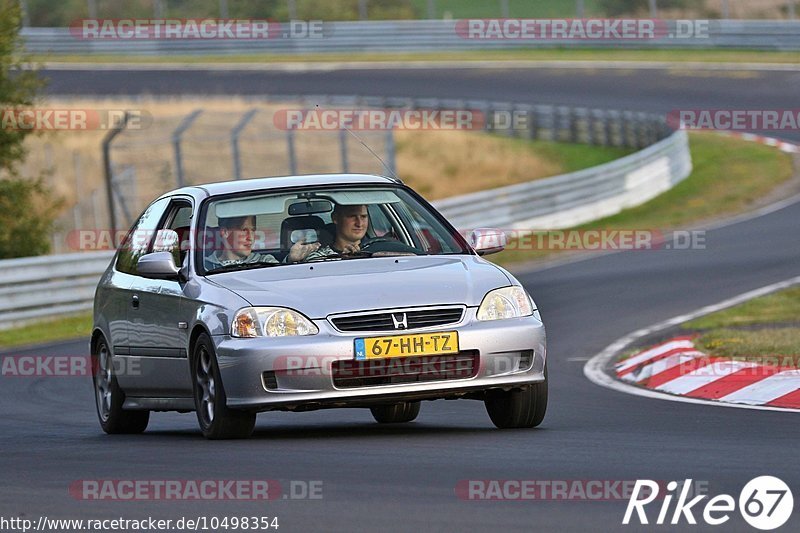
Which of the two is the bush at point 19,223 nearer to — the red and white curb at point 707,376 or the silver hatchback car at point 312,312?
the red and white curb at point 707,376

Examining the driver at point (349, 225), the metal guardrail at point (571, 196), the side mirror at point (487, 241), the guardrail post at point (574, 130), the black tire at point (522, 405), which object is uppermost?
the driver at point (349, 225)

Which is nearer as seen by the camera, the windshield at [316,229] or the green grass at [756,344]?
the windshield at [316,229]

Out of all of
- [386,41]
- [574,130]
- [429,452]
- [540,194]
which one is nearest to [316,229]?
[429,452]

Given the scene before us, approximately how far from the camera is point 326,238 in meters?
9.16

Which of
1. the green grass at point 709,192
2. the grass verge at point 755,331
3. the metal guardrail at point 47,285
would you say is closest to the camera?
the grass verge at point 755,331

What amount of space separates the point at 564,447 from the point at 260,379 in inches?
61.9

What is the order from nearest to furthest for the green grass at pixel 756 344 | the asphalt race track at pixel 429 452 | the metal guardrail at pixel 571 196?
the asphalt race track at pixel 429 452, the green grass at pixel 756 344, the metal guardrail at pixel 571 196

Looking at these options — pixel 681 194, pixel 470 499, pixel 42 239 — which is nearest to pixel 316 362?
pixel 470 499

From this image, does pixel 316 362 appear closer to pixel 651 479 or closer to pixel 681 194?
pixel 651 479

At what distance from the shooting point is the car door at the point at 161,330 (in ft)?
30.1

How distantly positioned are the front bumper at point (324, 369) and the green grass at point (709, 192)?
1374cm

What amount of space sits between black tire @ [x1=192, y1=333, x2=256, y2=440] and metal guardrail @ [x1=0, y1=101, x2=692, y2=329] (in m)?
10.8

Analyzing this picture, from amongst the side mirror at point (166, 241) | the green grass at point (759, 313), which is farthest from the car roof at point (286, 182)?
the green grass at point (759, 313)

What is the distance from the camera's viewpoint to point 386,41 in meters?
50.9
